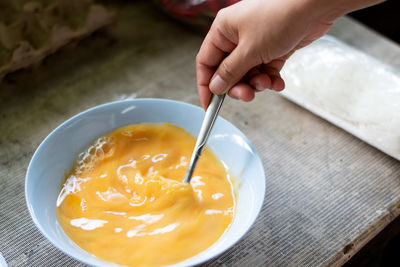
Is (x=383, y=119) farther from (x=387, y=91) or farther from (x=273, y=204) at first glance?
(x=273, y=204)

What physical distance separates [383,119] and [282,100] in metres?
0.21

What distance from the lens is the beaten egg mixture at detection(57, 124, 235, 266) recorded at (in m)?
0.56

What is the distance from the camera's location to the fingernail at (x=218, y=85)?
0.61 metres

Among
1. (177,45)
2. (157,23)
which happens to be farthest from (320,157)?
(157,23)

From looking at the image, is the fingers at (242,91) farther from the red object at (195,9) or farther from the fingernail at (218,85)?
the red object at (195,9)

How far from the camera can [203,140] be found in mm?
629

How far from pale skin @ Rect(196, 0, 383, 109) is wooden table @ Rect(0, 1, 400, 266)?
0.19 meters

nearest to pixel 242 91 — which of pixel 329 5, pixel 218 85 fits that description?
pixel 218 85

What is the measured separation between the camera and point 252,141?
0.81 metres

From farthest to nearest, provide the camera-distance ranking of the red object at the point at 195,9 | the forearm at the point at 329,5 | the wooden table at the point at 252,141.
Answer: the red object at the point at 195,9 → the wooden table at the point at 252,141 → the forearm at the point at 329,5

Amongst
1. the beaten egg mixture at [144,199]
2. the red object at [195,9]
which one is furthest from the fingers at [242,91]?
the red object at [195,9]

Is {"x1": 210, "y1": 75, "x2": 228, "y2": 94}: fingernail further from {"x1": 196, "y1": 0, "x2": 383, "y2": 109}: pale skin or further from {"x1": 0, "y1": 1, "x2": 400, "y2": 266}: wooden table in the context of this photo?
{"x1": 0, "y1": 1, "x2": 400, "y2": 266}: wooden table

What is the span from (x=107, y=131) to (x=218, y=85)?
20 centimetres

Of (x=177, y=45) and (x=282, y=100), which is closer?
(x=282, y=100)
